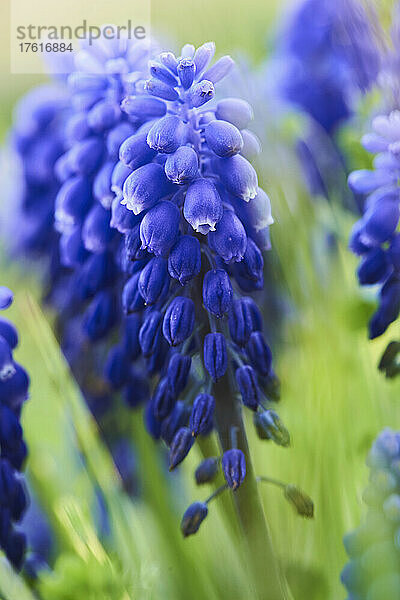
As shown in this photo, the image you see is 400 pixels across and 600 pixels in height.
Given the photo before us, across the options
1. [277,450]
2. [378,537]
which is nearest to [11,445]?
[277,450]

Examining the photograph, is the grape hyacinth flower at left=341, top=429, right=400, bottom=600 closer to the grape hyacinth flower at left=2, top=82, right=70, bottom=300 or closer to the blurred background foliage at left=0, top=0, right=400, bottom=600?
the blurred background foliage at left=0, top=0, right=400, bottom=600

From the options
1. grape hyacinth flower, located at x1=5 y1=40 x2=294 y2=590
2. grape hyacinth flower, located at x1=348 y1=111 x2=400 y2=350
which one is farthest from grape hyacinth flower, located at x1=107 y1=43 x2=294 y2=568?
grape hyacinth flower, located at x1=348 y1=111 x2=400 y2=350

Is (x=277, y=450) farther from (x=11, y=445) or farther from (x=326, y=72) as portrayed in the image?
(x=326, y=72)

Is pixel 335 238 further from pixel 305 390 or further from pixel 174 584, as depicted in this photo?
pixel 174 584

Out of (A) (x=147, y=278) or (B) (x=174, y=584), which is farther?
(B) (x=174, y=584)

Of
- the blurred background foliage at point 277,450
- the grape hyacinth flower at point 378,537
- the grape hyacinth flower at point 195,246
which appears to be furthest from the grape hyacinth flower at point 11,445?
the grape hyacinth flower at point 378,537


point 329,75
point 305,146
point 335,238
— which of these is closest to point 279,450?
point 335,238

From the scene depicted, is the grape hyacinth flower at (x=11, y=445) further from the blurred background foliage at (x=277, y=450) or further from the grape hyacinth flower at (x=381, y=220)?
the grape hyacinth flower at (x=381, y=220)
